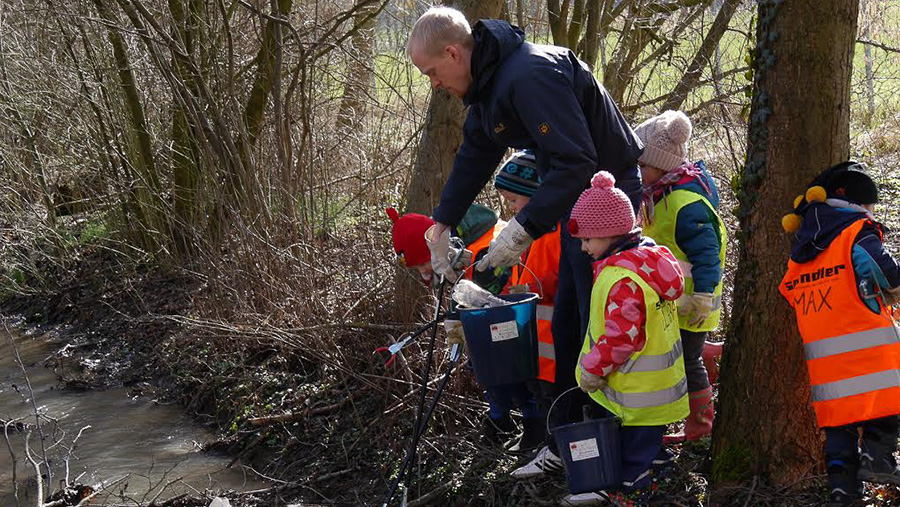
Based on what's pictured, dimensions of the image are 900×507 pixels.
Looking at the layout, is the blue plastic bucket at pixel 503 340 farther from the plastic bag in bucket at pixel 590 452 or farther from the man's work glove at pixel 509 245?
the plastic bag in bucket at pixel 590 452

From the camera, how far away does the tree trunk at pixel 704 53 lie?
6.71 m

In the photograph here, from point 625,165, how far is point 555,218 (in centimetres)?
43

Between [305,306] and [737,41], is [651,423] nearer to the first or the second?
[305,306]

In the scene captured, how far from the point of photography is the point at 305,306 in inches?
227

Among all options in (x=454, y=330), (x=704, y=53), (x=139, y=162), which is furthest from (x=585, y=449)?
(x=139, y=162)

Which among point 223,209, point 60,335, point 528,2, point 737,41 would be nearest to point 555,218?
point 737,41

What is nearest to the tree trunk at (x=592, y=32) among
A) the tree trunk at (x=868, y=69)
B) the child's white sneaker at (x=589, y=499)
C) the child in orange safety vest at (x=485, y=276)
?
the tree trunk at (x=868, y=69)

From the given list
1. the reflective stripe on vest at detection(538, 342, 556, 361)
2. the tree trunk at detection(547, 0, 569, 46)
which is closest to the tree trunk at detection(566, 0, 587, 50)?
the tree trunk at detection(547, 0, 569, 46)

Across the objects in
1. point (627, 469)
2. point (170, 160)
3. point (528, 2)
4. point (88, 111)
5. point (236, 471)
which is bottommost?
point (236, 471)

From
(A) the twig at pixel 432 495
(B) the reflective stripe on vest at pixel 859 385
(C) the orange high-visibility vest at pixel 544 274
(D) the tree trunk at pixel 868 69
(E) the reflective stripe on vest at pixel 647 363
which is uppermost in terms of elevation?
(D) the tree trunk at pixel 868 69

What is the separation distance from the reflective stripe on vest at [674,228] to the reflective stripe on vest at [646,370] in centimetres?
50

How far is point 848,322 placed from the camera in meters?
3.04

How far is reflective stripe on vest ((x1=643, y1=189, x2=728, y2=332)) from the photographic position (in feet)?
12.5

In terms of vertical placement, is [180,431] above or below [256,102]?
below
